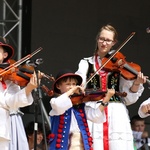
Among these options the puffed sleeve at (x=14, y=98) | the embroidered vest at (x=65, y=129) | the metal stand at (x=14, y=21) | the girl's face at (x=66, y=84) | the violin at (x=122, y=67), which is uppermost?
the metal stand at (x=14, y=21)

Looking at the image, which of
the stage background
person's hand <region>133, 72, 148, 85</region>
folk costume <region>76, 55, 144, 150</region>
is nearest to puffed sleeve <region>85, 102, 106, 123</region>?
folk costume <region>76, 55, 144, 150</region>

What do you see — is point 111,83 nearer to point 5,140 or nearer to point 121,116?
point 121,116

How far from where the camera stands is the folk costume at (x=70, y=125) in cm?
473

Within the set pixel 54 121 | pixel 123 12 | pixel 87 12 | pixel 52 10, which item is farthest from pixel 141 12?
pixel 54 121

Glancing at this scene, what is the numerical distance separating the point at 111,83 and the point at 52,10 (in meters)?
3.99

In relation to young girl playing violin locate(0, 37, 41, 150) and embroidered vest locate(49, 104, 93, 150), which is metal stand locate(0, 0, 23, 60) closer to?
young girl playing violin locate(0, 37, 41, 150)

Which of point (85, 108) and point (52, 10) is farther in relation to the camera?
point (52, 10)

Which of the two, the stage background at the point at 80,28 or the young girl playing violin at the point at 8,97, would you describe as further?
the stage background at the point at 80,28

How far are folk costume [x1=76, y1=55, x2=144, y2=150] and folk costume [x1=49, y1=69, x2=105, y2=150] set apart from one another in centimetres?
22

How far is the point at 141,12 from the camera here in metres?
9.45

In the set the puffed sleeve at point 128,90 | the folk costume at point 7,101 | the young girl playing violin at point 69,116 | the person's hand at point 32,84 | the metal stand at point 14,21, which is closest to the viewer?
the person's hand at point 32,84

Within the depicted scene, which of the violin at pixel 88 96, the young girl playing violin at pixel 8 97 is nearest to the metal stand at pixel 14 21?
the young girl playing violin at pixel 8 97

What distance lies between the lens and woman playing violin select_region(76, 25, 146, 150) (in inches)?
204

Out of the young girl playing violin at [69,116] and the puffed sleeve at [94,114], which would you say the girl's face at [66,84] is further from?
the puffed sleeve at [94,114]
